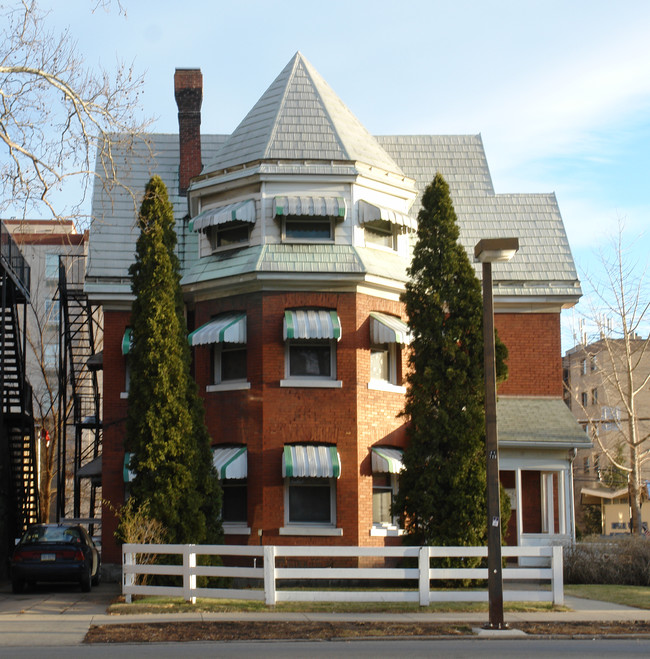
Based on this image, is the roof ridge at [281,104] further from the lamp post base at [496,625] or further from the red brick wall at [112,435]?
the lamp post base at [496,625]

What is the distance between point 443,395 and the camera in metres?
20.0

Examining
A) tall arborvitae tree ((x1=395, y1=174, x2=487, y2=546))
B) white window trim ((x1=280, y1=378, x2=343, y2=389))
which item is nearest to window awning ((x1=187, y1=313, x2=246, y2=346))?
white window trim ((x1=280, y1=378, x2=343, y2=389))

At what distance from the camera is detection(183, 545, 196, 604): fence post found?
645 inches

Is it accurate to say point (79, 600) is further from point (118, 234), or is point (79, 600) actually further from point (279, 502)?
point (118, 234)

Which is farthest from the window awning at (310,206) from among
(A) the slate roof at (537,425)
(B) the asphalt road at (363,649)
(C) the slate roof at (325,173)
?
(B) the asphalt road at (363,649)

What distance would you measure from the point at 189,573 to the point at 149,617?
1.58 metres

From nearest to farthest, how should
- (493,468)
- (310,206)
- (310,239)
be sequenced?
(493,468) → (310,206) → (310,239)

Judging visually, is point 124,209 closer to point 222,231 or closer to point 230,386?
point 222,231

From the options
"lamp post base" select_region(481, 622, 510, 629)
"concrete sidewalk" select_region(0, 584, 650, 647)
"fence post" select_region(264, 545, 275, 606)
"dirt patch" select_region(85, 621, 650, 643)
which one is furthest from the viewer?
"fence post" select_region(264, 545, 275, 606)

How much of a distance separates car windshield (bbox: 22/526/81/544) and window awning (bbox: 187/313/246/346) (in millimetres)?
4931

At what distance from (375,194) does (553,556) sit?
1069 centimetres

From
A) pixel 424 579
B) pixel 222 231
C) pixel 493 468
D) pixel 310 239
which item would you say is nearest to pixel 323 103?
pixel 310 239

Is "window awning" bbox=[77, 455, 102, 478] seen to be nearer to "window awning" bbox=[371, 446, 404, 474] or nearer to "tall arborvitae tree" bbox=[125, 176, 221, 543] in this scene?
"tall arborvitae tree" bbox=[125, 176, 221, 543]

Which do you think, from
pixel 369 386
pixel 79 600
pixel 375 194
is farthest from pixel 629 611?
pixel 375 194
